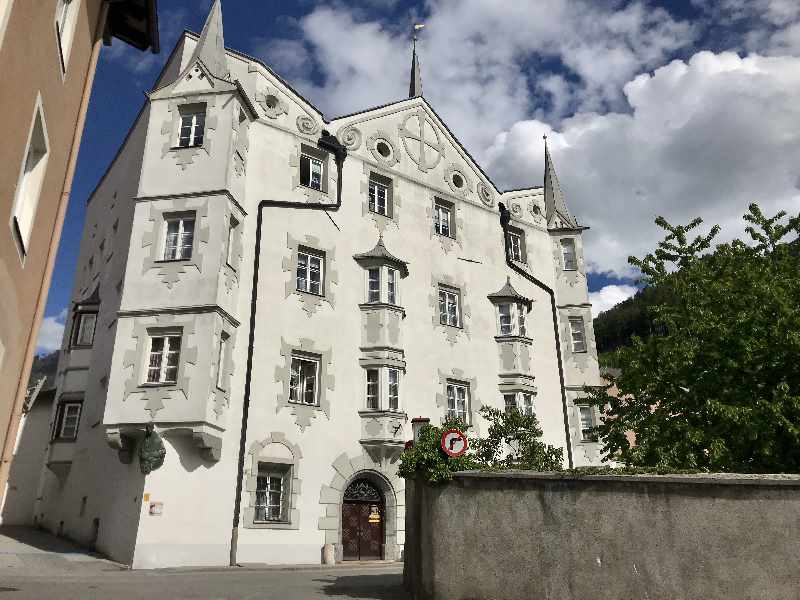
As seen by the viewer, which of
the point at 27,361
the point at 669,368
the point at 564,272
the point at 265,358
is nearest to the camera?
the point at 27,361

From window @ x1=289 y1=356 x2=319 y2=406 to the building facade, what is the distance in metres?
10.3

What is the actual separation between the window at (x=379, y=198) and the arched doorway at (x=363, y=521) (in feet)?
33.9

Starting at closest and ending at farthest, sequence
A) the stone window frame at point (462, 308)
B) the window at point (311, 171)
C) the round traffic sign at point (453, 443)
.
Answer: the round traffic sign at point (453, 443) → the window at point (311, 171) → the stone window frame at point (462, 308)

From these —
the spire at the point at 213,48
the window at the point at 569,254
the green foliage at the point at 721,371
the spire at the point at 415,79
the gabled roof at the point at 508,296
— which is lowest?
the green foliage at the point at 721,371

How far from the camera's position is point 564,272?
100ft

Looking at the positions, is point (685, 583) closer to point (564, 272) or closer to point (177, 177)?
point (177, 177)

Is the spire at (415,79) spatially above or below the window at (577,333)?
above

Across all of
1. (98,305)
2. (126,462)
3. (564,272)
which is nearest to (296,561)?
(126,462)

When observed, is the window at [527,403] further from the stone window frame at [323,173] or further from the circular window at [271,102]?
the circular window at [271,102]

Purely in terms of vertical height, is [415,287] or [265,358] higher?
[415,287]

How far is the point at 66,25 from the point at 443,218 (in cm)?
1818

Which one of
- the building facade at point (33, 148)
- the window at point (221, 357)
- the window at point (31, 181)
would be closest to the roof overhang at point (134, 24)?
the building facade at point (33, 148)

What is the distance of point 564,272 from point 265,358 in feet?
51.9

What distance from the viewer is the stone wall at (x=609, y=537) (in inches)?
342
